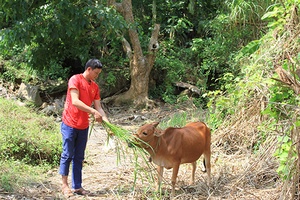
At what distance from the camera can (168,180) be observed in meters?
6.12

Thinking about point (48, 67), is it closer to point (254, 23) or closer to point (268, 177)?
point (254, 23)

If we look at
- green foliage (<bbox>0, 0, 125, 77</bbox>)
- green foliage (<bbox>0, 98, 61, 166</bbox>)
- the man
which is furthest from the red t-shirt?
green foliage (<bbox>0, 0, 125, 77</bbox>)

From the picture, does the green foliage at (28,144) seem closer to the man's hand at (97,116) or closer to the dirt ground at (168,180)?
the dirt ground at (168,180)

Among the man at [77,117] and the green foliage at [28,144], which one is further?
the green foliage at [28,144]

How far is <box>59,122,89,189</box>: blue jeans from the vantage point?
5367 mm

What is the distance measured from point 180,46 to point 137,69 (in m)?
3.27

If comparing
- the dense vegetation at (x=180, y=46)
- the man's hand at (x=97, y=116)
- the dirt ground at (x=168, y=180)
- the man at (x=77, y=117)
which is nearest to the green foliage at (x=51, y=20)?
the dense vegetation at (x=180, y=46)

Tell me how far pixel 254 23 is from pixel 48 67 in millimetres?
5557

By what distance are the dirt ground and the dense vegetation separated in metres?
0.55

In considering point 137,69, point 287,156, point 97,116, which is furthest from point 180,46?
point 287,156

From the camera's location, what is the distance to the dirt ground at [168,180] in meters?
5.31

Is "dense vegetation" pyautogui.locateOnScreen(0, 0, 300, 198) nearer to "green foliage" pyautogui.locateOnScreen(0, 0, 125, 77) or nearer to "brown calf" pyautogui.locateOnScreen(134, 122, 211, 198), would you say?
"green foliage" pyautogui.locateOnScreen(0, 0, 125, 77)

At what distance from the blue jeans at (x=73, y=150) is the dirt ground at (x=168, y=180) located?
11.0 inches

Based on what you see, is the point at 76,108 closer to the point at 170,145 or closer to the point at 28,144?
the point at 170,145
